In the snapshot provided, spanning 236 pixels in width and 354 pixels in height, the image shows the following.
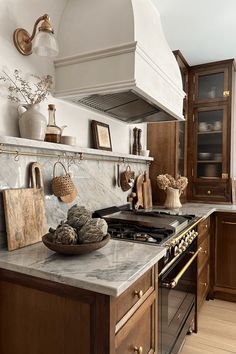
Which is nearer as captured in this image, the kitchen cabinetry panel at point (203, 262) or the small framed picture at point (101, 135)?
the small framed picture at point (101, 135)

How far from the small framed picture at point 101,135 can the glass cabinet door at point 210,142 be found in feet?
5.32

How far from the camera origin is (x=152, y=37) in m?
1.65

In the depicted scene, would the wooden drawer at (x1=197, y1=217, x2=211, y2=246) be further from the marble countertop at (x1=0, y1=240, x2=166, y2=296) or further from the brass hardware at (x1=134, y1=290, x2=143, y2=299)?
the brass hardware at (x1=134, y1=290, x2=143, y2=299)

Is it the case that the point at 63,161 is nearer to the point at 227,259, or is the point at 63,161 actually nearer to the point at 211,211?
the point at 211,211

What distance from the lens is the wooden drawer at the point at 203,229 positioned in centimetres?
221

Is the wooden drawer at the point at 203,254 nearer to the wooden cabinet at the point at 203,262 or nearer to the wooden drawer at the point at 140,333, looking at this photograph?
the wooden cabinet at the point at 203,262

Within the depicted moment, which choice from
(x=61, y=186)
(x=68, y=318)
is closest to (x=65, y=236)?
(x=68, y=318)

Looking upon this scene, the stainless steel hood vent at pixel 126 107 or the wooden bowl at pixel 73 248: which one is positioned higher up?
the stainless steel hood vent at pixel 126 107

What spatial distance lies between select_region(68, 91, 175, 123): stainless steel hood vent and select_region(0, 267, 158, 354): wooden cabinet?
1112 mm

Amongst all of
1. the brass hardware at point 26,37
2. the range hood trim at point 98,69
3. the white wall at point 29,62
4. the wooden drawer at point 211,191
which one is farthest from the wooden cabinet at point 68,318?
the wooden drawer at point 211,191

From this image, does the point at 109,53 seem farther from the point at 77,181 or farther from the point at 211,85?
the point at 211,85

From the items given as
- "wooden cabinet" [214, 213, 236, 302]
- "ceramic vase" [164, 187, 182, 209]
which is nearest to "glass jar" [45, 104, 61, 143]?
"ceramic vase" [164, 187, 182, 209]

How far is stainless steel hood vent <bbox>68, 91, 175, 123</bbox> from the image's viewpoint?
1.73 m


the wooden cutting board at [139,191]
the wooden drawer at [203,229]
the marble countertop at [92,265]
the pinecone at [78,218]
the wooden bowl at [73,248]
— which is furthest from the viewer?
the wooden cutting board at [139,191]
